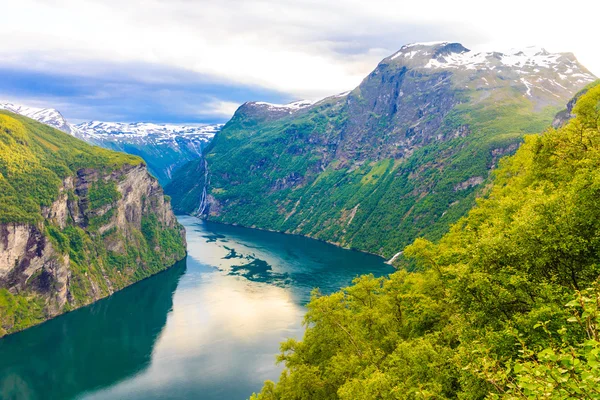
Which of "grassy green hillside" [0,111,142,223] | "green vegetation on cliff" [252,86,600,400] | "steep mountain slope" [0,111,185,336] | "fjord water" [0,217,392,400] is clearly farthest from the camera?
"grassy green hillside" [0,111,142,223]

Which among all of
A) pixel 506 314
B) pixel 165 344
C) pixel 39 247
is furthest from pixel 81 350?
pixel 506 314

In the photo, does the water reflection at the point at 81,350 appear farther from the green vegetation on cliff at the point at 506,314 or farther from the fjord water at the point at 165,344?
the green vegetation on cliff at the point at 506,314

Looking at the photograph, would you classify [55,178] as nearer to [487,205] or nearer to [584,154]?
[487,205]

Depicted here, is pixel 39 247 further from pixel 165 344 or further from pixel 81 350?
pixel 165 344

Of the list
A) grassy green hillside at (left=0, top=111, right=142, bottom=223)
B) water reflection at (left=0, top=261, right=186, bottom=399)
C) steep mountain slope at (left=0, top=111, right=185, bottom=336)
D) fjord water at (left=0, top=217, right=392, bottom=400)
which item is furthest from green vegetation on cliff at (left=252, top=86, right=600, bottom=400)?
grassy green hillside at (left=0, top=111, right=142, bottom=223)

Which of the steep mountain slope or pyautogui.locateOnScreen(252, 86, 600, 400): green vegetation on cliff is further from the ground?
pyautogui.locateOnScreen(252, 86, 600, 400): green vegetation on cliff

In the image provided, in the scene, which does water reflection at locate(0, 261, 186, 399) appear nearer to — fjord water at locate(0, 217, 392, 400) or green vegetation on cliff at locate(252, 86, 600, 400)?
fjord water at locate(0, 217, 392, 400)

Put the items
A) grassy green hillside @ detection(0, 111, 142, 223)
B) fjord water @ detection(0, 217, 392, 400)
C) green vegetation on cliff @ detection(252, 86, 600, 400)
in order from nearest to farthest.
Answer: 1. green vegetation on cliff @ detection(252, 86, 600, 400)
2. fjord water @ detection(0, 217, 392, 400)
3. grassy green hillside @ detection(0, 111, 142, 223)
